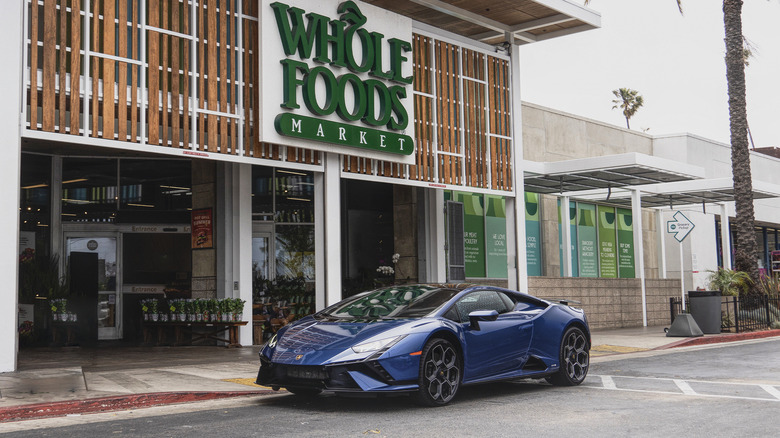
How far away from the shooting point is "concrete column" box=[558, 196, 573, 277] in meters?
24.2

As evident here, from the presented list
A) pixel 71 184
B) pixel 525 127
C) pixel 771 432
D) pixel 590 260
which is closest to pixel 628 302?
pixel 590 260

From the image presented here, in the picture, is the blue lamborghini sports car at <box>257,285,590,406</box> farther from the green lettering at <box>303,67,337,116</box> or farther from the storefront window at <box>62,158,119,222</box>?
the storefront window at <box>62,158,119,222</box>

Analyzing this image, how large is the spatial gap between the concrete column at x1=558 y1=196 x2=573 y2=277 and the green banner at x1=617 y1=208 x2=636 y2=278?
14.2 ft

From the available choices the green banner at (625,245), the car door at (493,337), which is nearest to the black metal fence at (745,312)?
the green banner at (625,245)

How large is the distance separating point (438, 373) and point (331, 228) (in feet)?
21.9

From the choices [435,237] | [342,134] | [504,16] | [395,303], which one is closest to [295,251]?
[435,237]

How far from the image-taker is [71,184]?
58.0 ft

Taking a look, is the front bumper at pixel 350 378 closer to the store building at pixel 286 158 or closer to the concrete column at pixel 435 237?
the store building at pixel 286 158

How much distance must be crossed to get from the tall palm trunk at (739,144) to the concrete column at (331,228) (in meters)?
13.1

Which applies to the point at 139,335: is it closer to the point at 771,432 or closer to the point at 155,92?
the point at 155,92

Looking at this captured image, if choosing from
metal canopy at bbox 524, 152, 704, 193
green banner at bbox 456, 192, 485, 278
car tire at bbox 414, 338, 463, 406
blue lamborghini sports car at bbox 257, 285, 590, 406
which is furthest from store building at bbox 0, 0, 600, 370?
car tire at bbox 414, 338, 463, 406

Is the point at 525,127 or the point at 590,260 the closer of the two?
the point at 525,127

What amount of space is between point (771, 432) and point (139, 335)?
15.1m

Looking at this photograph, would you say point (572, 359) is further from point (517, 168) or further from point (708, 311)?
point (708, 311)
